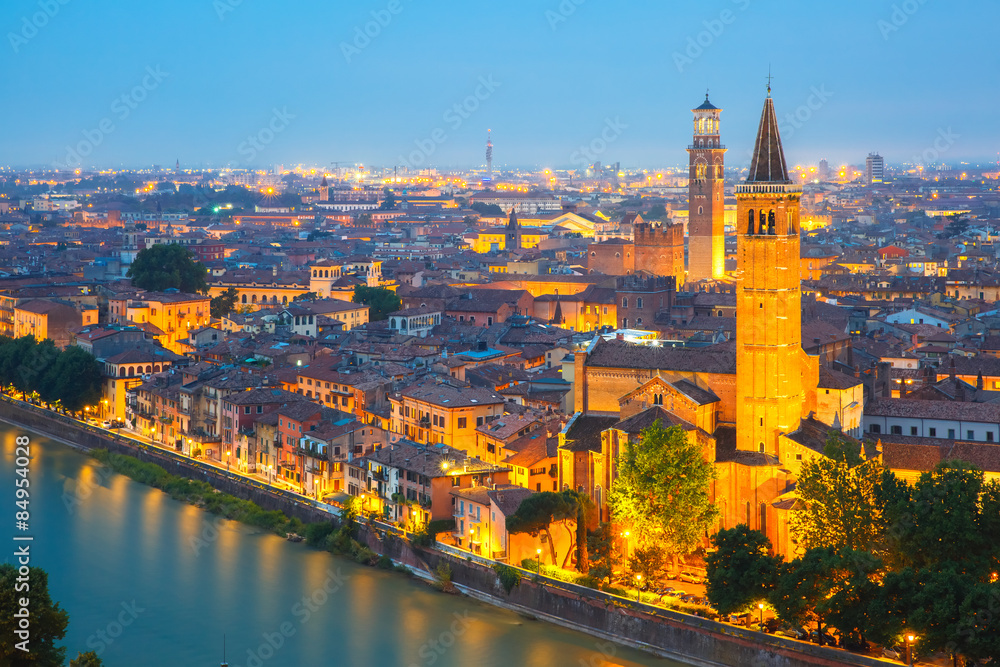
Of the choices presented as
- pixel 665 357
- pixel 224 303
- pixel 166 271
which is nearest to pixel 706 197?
pixel 224 303

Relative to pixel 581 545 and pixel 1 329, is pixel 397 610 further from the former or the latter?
pixel 1 329

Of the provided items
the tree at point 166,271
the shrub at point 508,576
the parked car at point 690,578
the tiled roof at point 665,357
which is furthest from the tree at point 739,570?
the tree at point 166,271

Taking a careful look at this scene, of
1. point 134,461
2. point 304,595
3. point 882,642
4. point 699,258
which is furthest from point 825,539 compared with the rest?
point 699,258

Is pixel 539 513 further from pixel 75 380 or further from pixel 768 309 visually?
pixel 75 380

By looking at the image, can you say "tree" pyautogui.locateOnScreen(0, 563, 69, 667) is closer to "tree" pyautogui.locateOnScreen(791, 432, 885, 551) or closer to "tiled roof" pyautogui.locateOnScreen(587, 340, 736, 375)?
"tree" pyautogui.locateOnScreen(791, 432, 885, 551)

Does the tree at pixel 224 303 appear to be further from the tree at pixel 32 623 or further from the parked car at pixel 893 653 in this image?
the parked car at pixel 893 653

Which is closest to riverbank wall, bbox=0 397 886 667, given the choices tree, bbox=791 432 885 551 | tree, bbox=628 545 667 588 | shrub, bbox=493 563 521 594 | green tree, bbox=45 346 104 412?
shrub, bbox=493 563 521 594

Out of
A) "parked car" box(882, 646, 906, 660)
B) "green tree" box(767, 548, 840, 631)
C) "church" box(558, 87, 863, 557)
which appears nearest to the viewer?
"parked car" box(882, 646, 906, 660)

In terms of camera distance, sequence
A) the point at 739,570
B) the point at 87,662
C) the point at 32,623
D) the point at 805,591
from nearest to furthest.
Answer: the point at 87,662, the point at 32,623, the point at 805,591, the point at 739,570
